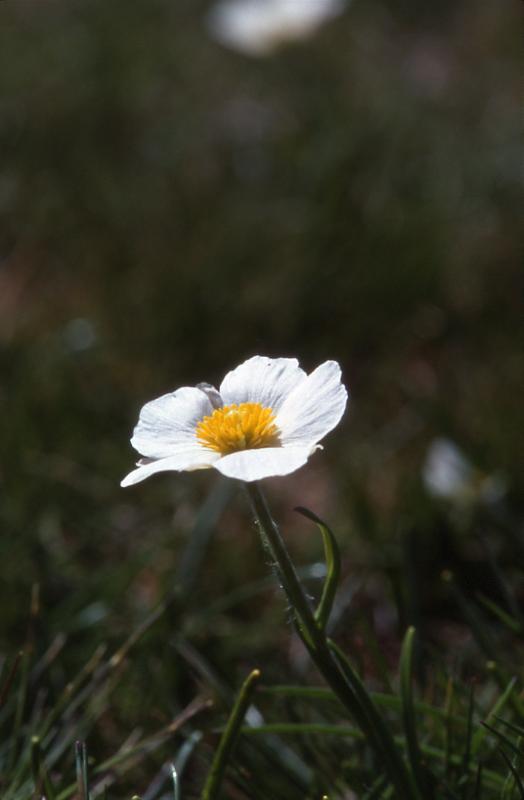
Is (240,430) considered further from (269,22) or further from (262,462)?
(269,22)

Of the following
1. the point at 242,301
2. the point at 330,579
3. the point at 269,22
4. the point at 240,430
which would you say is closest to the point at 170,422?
the point at 240,430

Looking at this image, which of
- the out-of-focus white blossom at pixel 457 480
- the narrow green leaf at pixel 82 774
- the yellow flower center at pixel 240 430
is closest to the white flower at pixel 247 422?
the yellow flower center at pixel 240 430

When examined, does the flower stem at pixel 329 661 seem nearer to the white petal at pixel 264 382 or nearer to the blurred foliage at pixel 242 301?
the white petal at pixel 264 382

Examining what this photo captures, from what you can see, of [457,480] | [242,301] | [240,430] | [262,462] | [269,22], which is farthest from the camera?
[269,22]

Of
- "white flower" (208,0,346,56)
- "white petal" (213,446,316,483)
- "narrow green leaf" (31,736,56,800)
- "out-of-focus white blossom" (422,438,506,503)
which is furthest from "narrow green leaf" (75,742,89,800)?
"white flower" (208,0,346,56)

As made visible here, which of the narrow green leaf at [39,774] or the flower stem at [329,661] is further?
the narrow green leaf at [39,774]

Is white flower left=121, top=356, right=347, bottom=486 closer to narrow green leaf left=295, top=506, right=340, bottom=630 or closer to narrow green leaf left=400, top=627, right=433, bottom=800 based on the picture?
narrow green leaf left=295, top=506, right=340, bottom=630
